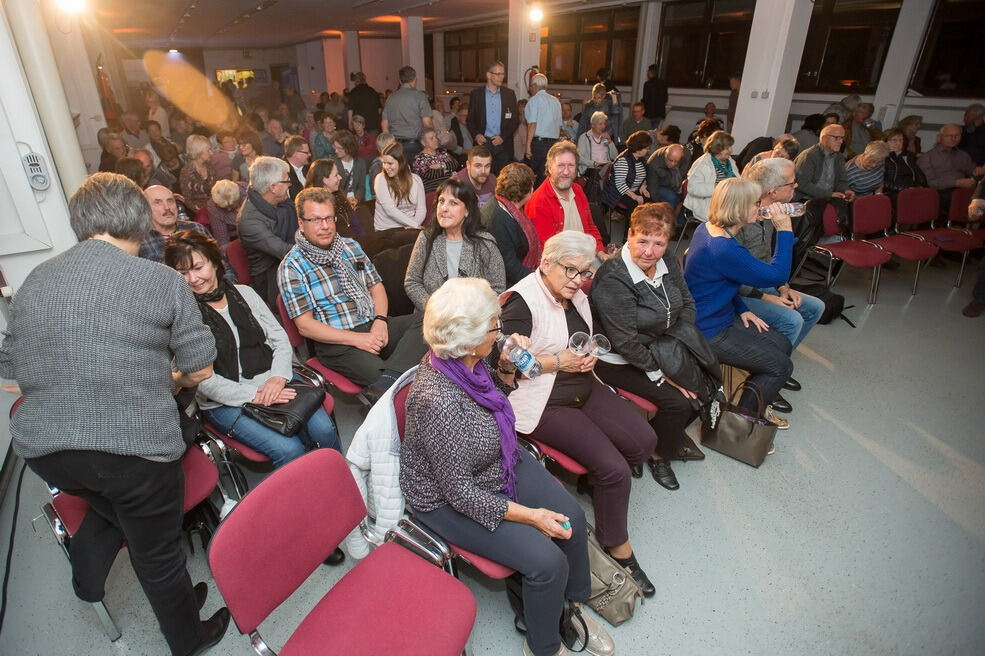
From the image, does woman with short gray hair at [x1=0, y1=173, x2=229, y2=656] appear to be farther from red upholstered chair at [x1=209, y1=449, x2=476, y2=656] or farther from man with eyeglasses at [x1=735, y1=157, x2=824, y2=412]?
man with eyeglasses at [x1=735, y1=157, x2=824, y2=412]

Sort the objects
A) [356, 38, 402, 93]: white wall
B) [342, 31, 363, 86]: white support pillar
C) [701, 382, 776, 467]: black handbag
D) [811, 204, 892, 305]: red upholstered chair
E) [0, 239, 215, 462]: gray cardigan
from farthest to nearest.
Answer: [356, 38, 402, 93]: white wall < [342, 31, 363, 86]: white support pillar < [811, 204, 892, 305]: red upholstered chair < [701, 382, 776, 467]: black handbag < [0, 239, 215, 462]: gray cardigan

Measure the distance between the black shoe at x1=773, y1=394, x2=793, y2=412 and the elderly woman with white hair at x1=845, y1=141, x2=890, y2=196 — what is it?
2954 millimetres

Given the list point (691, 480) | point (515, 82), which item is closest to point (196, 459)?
point (691, 480)

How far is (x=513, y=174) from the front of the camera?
328 centimetres

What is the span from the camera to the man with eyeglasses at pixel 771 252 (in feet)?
10.0

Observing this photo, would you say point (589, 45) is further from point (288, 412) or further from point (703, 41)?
point (288, 412)

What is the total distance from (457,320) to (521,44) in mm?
8664

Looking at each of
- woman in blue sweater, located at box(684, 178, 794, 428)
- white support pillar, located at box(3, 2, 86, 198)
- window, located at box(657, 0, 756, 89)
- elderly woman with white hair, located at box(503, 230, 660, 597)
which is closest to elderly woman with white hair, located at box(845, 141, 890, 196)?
woman in blue sweater, located at box(684, 178, 794, 428)

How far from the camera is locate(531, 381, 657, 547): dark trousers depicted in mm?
1995

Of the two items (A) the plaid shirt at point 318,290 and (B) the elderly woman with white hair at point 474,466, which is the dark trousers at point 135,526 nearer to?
(B) the elderly woman with white hair at point 474,466

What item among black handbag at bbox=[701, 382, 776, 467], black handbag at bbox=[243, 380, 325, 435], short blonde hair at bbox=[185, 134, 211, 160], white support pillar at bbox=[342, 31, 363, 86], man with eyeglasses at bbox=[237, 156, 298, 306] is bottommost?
black handbag at bbox=[701, 382, 776, 467]

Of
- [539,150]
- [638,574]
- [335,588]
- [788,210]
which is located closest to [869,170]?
[788,210]

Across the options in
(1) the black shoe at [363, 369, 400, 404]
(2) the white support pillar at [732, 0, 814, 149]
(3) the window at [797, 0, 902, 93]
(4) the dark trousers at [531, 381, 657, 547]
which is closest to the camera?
(4) the dark trousers at [531, 381, 657, 547]

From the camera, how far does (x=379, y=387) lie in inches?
91.7
